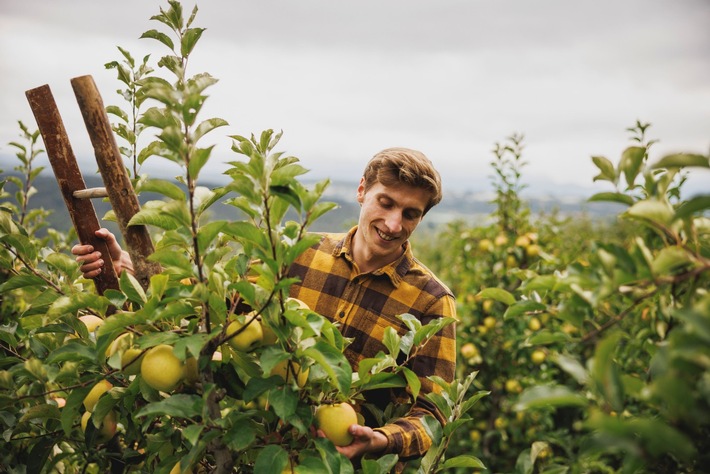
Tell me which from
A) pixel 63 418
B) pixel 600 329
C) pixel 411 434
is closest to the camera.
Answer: pixel 600 329

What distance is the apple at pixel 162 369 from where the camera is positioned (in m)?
0.96

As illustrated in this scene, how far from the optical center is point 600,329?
736 mm

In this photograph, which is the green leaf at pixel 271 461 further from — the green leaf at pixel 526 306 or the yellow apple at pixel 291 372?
the green leaf at pixel 526 306

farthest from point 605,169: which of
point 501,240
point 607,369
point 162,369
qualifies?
point 501,240

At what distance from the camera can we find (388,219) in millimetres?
1916

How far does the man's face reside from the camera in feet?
6.32

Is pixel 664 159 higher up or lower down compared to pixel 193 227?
lower down

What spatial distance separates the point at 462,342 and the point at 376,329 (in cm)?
214

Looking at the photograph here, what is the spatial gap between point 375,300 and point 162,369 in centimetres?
117

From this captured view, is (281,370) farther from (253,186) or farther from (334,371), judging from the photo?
(253,186)

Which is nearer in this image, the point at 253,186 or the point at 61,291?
the point at 253,186

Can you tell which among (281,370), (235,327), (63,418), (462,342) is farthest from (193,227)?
(462,342)

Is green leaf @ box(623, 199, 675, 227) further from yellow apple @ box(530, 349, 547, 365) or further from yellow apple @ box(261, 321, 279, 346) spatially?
yellow apple @ box(530, 349, 547, 365)

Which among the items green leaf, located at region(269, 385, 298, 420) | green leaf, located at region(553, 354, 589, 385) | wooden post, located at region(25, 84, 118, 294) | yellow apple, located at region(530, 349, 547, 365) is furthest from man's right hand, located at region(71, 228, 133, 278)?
yellow apple, located at region(530, 349, 547, 365)
